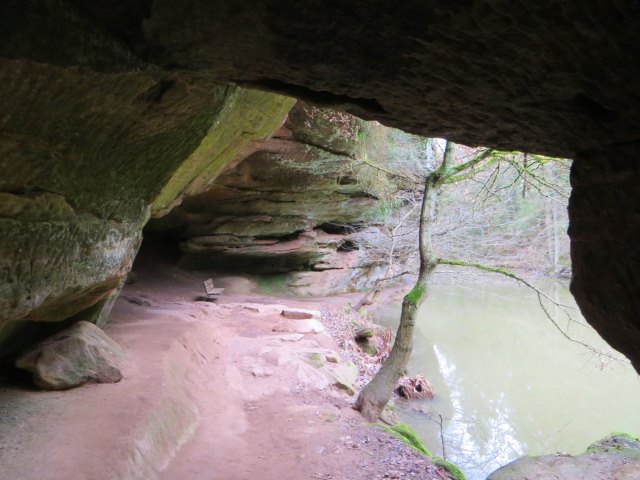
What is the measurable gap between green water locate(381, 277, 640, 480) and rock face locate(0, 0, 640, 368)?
6.54 meters

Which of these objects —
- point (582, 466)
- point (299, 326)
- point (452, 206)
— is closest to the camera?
point (582, 466)

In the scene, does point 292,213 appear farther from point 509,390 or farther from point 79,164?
point 79,164

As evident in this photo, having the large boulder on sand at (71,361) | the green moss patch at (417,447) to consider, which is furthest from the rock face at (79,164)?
the green moss patch at (417,447)

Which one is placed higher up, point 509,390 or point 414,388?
point 509,390

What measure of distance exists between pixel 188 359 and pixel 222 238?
7.95 metres

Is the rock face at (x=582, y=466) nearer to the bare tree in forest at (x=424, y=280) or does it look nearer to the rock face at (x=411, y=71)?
the bare tree in forest at (x=424, y=280)

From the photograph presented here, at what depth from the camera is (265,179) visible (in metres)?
13.1

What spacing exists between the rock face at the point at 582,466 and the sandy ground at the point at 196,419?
3.19 feet

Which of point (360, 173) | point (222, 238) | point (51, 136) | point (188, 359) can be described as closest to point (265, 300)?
point (222, 238)

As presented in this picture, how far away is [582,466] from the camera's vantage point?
5.57 metres

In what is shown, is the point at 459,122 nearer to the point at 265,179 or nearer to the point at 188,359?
the point at 188,359

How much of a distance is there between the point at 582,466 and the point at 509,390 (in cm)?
758

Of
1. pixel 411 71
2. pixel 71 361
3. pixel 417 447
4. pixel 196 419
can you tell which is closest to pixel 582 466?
pixel 417 447

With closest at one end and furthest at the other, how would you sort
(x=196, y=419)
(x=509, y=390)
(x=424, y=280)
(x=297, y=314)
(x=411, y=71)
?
(x=411, y=71)
(x=196, y=419)
(x=424, y=280)
(x=297, y=314)
(x=509, y=390)
